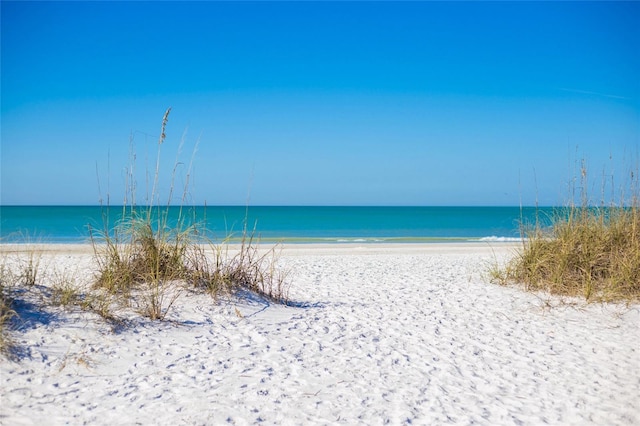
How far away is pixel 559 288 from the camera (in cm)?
646

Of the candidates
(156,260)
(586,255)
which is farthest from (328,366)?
(586,255)

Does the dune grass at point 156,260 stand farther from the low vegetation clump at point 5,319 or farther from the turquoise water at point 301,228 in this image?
the low vegetation clump at point 5,319

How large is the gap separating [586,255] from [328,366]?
461cm

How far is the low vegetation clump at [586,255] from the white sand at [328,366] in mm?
604

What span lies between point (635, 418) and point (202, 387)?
2.86 meters

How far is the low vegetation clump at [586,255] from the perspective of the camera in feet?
20.5

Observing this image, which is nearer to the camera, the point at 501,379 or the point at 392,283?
the point at 501,379

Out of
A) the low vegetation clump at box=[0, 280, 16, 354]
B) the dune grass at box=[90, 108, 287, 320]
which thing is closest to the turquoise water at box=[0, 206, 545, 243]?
the dune grass at box=[90, 108, 287, 320]

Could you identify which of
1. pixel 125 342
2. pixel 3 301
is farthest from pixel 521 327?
pixel 3 301

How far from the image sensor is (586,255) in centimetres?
663

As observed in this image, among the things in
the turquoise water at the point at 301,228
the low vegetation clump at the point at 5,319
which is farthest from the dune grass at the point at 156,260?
the low vegetation clump at the point at 5,319

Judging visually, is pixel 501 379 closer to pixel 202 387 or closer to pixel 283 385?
pixel 283 385

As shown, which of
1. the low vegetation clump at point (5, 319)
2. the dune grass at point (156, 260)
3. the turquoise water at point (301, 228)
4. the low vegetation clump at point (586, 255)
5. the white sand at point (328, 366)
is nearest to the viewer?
the white sand at point (328, 366)

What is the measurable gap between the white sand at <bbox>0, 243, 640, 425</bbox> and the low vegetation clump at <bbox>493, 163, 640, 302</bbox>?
60 centimetres
